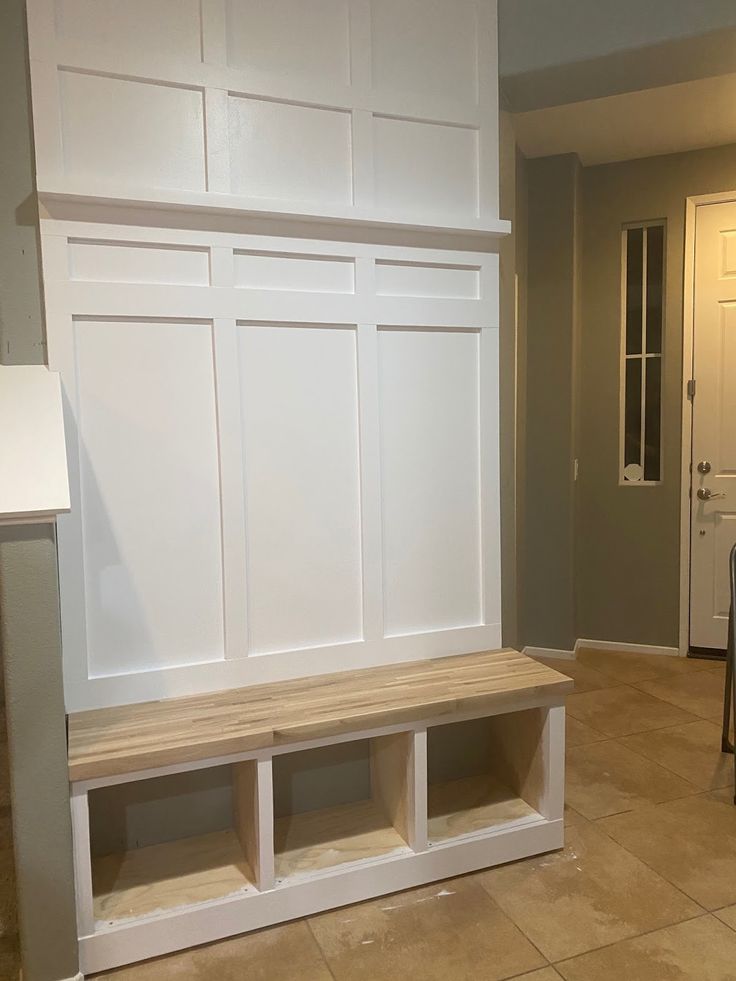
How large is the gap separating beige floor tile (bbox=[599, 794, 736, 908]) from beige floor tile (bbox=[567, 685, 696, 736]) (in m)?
0.66

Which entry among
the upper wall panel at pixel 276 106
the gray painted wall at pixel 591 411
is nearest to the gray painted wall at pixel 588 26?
the upper wall panel at pixel 276 106

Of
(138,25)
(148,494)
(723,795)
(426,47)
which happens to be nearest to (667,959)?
(723,795)

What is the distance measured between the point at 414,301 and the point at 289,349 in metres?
0.47

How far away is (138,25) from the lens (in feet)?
7.30

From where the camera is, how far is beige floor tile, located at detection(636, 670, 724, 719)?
375 centimetres

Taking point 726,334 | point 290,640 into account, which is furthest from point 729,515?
point 290,640

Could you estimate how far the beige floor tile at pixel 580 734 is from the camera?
11.1 ft

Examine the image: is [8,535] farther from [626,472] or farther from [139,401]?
[626,472]

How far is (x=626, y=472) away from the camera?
4.56 m

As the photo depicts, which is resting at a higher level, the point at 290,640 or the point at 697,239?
the point at 697,239

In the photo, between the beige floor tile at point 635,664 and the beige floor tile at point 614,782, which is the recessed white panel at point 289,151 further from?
the beige floor tile at point 635,664

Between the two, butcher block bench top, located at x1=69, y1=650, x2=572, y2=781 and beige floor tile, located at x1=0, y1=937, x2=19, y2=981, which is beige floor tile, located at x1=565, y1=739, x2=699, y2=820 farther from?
beige floor tile, located at x1=0, y1=937, x2=19, y2=981

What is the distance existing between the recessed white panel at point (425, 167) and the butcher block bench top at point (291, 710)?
4.99 ft

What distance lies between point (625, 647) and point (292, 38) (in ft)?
11.9
